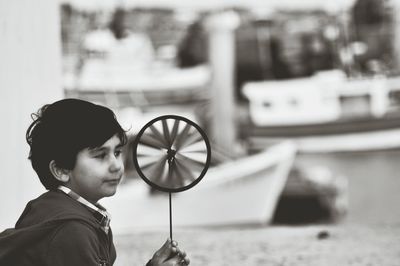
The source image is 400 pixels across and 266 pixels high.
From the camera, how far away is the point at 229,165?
399 inches

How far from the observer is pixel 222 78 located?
12203 millimetres

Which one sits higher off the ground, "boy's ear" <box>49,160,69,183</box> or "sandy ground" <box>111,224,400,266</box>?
"boy's ear" <box>49,160,69,183</box>

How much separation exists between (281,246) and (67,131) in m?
1.92

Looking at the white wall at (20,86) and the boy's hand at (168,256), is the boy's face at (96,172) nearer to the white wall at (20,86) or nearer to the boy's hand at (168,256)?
the boy's hand at (168,256)

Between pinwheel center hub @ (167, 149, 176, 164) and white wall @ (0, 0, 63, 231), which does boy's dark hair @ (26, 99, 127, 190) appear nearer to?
pinwheel center hub @ (167, 149, 176, 164)

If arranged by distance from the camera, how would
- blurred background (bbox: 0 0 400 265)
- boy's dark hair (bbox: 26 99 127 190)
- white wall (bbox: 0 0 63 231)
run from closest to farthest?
boy's dark hair (bbox: 26 99 127 190) → white wall (bbox: 0 0 63 231) → blurred background (bbox: 0 0 400 265)

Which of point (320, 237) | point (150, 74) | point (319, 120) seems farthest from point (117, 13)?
point (320, 237)

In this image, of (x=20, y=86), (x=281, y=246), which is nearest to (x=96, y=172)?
(x=20, y=86)

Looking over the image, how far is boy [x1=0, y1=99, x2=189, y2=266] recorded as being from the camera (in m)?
1.05

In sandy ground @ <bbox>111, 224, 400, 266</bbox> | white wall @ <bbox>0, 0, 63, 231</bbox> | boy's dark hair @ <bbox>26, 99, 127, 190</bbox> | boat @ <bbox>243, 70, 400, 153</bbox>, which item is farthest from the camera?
boat @ <bbox>243, 70, 400, 153</bbox>

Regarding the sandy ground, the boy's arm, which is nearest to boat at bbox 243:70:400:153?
the sandy ground

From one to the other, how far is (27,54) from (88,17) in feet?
36.1

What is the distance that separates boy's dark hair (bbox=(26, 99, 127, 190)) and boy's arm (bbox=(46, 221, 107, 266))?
0.54 ft

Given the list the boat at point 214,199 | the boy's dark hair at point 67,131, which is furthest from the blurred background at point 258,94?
the boy's dark hair at point 67,131
